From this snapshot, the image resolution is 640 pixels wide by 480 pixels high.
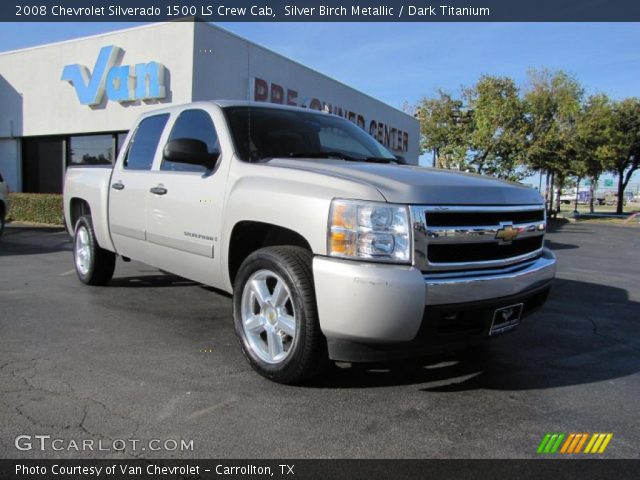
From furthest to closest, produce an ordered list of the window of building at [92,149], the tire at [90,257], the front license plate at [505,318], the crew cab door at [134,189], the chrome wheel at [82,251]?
the window of building at [92,149] < the chrome wheel at [82,251] < the tire at [90,257] < the crew cab door at [134,189] < the front license plate at [505,318]

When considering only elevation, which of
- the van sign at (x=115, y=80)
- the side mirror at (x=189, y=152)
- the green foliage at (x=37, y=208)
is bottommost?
the green foliage at (x=37, y=208)

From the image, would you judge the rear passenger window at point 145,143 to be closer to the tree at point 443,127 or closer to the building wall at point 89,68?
the building wall at point 89,68

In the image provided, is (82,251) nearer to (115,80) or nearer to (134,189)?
(134,189)

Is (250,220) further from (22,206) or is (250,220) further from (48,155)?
(48,155)

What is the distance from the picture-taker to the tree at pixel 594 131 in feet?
105

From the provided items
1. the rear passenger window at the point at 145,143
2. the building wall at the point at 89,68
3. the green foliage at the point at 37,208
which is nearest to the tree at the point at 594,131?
the building wall at the point at 89,68

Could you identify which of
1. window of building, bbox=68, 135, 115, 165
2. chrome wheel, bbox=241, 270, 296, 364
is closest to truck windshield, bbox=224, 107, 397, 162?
chrome wheel, bbox=241, 270, 296, 364

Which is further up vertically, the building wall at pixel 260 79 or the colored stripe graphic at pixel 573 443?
the building wall at pixel 260 79

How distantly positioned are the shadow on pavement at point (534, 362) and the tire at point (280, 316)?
0.83ft

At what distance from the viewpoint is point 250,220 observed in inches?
137

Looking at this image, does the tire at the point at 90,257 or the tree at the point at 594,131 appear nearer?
the tire at the point at 90,257

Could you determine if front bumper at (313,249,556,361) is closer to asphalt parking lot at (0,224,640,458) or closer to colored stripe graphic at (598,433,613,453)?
asphalt parking lot at (0,224,640,458)

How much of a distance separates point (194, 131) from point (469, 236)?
100 inches

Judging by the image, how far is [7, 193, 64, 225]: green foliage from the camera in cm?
1450
